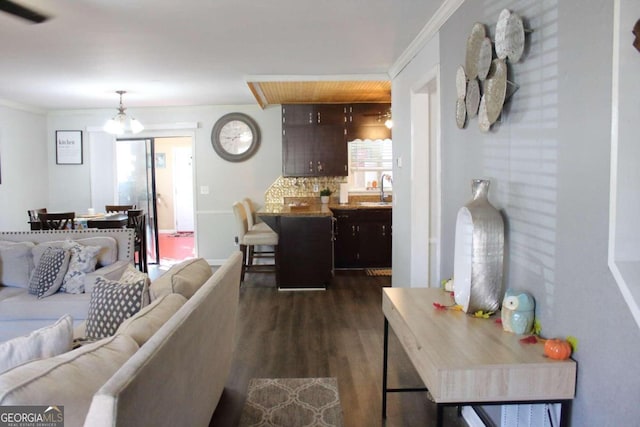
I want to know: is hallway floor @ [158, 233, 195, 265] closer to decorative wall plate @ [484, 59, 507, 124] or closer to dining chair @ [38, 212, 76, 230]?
dining chair @ [38, 212, 76, 230]

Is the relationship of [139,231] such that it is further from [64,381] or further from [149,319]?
[64,381]

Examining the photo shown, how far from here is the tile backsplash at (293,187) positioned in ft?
22.7

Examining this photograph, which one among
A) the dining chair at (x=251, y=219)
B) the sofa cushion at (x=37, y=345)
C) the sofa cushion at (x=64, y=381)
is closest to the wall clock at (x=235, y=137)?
the dining chair at (x=251, y=219)

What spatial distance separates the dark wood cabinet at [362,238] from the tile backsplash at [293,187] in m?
0.74

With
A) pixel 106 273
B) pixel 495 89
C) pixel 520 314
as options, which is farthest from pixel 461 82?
pixel 106 273

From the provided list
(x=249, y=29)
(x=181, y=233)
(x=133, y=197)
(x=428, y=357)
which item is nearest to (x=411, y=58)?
(x=249, y=29)

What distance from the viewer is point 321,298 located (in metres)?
5.09

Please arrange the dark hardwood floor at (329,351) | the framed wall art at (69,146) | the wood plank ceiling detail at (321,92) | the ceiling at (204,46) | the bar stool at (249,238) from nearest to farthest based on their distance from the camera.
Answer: the dark hardwood floor at (329,351) → the ceiling at (204,46) → the wood plank ceiling detail at (321,92) → the bar stool at (249,238) → the framed wall art at (69,146)

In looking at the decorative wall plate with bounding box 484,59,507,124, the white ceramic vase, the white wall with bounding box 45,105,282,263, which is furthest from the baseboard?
the white wall with bounding box 45,105,282,263

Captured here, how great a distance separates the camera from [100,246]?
382 cm

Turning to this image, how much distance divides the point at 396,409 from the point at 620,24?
7.22 feet

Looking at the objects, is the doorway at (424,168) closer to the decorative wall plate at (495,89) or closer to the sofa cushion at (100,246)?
the decorative wall plate at (495,89)

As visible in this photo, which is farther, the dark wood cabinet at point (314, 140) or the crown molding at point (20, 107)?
the dark wood cabinet at point (314, 140)

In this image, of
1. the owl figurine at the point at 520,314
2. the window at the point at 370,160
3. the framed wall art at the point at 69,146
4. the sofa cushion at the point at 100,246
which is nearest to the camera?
the owl figurine at the point at 520,314
